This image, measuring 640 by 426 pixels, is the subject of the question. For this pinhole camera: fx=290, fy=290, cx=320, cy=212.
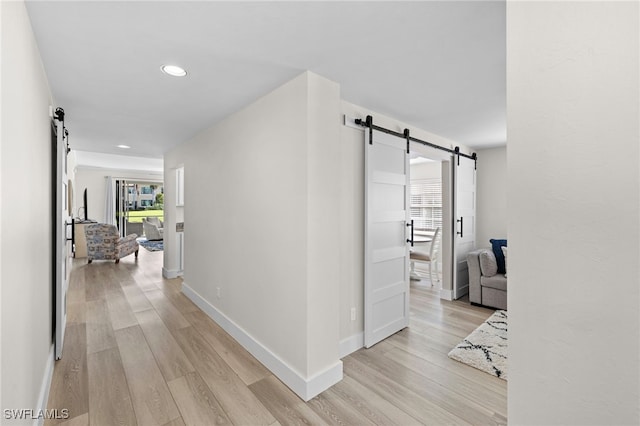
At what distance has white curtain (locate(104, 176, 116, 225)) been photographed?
29.8 ft

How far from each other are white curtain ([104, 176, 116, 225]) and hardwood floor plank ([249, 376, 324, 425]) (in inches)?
371

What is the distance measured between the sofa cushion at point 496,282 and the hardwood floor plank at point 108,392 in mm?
3888

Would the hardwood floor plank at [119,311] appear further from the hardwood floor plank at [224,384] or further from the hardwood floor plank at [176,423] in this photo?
the hardwood floor plank at [176,423]

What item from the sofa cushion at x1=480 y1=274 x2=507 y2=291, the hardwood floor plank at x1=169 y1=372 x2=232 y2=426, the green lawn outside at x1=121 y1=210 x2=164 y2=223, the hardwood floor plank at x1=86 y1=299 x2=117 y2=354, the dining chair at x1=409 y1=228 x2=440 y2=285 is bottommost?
the hardwood floor plank at x1=169 y1=372 x2=232 y2=426

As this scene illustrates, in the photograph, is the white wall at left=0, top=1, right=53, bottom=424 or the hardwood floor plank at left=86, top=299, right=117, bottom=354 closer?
the white wall at left=0, top=1, right=53, bottom=424

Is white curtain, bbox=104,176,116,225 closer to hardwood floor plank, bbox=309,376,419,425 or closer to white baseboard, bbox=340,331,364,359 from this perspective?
white baseboard, bbox=340,331,364,359

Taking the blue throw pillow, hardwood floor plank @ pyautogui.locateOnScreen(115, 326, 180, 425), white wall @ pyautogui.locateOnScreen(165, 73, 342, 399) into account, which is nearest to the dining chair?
the blue throw pillow

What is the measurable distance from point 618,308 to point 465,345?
7.94 ft

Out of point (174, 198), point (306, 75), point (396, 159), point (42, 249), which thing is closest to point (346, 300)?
point (396, 159)

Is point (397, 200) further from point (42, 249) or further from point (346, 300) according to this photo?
point (42, 249)

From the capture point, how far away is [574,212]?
2.38 ft

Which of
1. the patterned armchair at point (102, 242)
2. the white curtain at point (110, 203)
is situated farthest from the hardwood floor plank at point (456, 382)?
the white curtain at point (110, 203)

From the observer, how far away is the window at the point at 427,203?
6.01 meters

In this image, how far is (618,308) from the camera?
66cm
